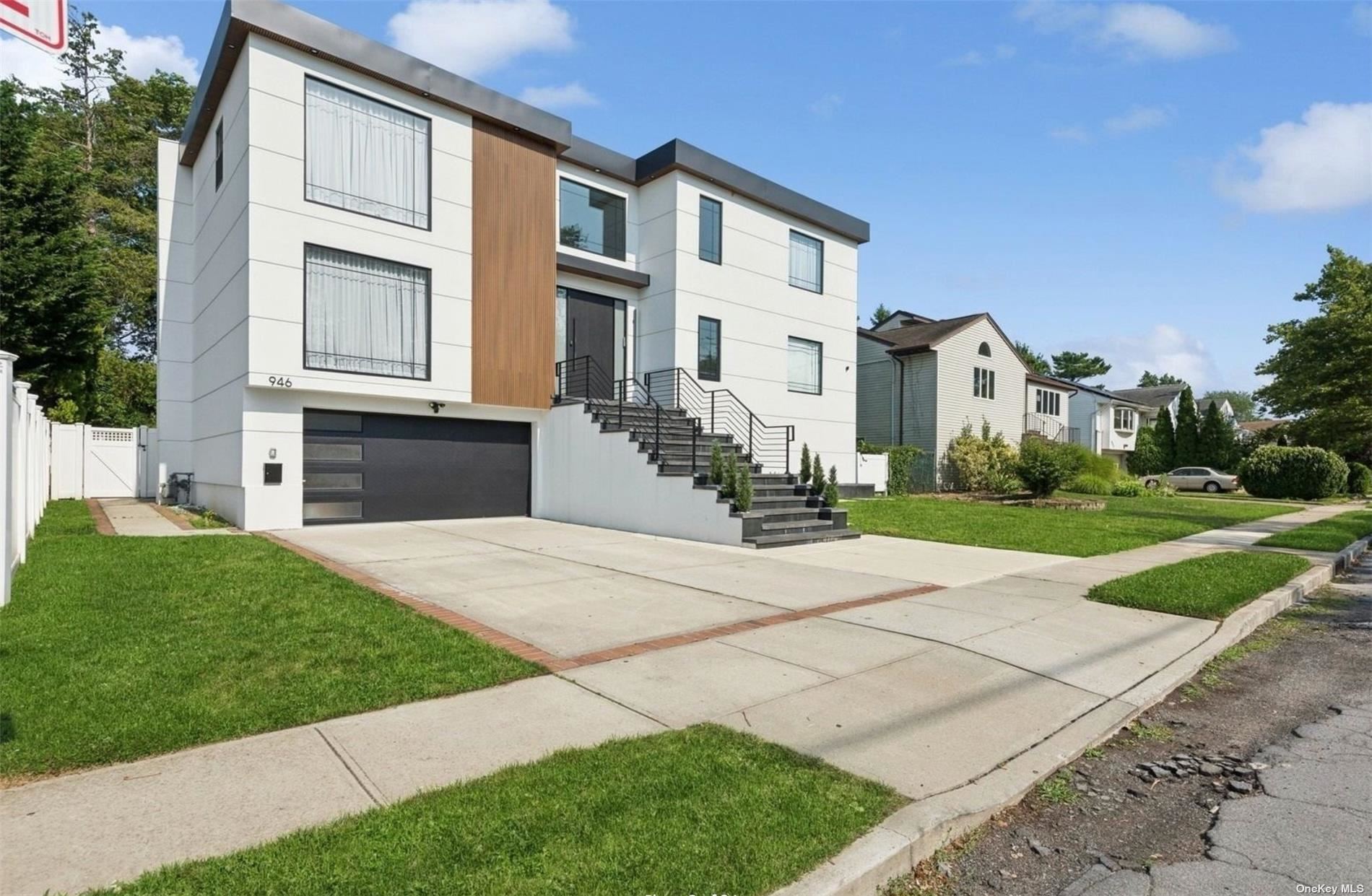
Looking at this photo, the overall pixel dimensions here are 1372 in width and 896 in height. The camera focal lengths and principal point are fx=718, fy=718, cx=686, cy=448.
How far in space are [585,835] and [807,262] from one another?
64.5 ft

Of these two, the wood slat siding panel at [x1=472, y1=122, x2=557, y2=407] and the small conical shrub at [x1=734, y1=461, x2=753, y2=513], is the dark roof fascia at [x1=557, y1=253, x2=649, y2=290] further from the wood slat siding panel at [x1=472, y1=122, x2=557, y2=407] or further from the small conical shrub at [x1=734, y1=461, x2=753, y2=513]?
the small conical shrub at [x1=734, y1=461, x2=753, y2=513]

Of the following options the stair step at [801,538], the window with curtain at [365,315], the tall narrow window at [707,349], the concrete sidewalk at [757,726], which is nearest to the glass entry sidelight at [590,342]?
the tall narrow window at [707,349]

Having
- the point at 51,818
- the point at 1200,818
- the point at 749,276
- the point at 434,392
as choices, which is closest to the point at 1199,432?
the point at 749,276

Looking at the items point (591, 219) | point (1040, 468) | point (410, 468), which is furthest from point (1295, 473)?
point (410, 468)

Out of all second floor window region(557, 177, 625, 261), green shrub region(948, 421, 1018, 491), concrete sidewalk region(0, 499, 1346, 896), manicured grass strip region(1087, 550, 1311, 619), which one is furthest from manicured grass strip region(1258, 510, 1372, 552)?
second floor window region(557, 177, 625, 261)

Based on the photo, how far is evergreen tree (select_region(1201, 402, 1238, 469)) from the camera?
43.9 metres

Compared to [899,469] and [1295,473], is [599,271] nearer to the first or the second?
[899,469]

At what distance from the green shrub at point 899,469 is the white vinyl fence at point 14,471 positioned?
22.5 m

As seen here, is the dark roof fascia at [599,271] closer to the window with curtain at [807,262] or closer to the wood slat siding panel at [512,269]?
the wood slat siding panel at [512,269]

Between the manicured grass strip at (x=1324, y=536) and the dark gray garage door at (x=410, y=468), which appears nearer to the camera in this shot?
the manicured grass strip at (x=1324, y=536)

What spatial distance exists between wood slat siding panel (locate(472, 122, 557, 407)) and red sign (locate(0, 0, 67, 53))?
1200 cm

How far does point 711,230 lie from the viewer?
18.1 meters

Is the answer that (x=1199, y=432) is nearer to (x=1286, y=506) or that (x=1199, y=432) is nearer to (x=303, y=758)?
(x=1286, y=506)

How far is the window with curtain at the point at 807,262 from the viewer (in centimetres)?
2041
